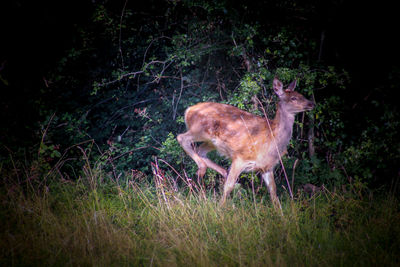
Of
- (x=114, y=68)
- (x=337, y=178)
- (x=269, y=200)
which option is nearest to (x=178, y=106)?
(x=114, y=68)

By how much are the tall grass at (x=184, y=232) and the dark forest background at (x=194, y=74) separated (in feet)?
2.92

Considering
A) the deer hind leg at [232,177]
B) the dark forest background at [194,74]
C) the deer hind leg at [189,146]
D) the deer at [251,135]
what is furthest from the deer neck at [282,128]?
the deer hind leg at [189,146]

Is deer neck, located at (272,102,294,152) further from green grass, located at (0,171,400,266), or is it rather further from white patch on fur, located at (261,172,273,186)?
green grass, located at (0,171,400,266)

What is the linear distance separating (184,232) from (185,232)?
70 millimetres

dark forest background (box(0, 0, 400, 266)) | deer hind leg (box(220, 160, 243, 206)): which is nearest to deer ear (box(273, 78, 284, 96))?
dark forest background (box(0, 0, 400, 266))

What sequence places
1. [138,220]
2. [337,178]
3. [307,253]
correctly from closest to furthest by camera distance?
1. [307,253]
2. [138,220]
3. [337,178]

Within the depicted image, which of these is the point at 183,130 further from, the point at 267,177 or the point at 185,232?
the point at 185,232

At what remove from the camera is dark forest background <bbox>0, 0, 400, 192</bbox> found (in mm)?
5094

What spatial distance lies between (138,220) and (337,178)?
10.1 ft

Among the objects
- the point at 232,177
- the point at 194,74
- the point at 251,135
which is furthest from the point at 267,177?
the point at 194,74

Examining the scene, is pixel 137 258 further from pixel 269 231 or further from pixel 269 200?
pixel 269 200

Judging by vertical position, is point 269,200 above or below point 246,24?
below

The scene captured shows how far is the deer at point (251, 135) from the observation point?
5109 millimetres

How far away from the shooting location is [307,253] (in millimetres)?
3080
